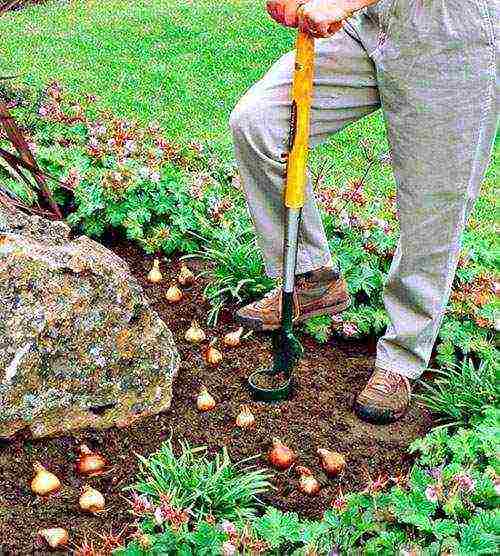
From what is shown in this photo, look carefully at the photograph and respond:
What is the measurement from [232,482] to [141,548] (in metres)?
0.43

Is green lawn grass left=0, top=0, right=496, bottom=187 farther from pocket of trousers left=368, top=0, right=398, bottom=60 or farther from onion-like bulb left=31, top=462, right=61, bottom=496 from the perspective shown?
onion-like bulb left=31, top=462, right=61, bottom=496

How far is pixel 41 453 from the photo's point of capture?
3191mm

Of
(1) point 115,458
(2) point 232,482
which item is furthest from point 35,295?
(2) point 232,482

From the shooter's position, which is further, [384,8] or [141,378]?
[141,378]

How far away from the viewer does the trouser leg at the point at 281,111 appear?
10.5 ft

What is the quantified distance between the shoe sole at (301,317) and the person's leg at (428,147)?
38 centimetres

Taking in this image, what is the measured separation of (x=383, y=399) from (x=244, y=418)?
0.51 meters

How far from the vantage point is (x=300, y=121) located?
3143mm

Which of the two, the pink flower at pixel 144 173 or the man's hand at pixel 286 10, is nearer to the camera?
the man's hand at pixel 286 10

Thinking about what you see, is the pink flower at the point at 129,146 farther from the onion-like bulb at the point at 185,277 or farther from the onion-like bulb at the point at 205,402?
the onion-like bulb at the point at 205,402

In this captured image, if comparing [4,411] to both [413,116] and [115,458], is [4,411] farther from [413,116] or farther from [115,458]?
[413,116]

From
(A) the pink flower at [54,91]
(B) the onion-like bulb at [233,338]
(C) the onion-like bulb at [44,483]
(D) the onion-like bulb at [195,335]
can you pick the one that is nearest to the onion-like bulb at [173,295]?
(D) the onion-like bulb at [195,335]

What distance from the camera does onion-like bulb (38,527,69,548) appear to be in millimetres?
2828

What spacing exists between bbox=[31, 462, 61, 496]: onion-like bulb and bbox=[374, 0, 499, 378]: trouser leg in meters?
1.28
